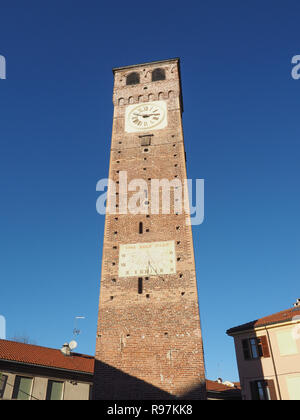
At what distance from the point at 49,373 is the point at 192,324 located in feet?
31.5

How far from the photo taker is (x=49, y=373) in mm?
19188

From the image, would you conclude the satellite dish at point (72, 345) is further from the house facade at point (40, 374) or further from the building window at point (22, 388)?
the building window at point (22, 388)

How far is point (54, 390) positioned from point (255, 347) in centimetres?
1241

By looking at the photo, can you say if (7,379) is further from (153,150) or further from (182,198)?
(153,150)

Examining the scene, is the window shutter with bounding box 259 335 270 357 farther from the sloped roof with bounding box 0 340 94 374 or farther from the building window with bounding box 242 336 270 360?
the sloped roof with bounding box 0 340 94 374

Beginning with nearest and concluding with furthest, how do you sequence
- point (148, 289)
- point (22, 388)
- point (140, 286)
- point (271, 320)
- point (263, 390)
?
point (148, 289) → point (140, 286) → point (22, 388) → point (263, 390) → point (271, 320)

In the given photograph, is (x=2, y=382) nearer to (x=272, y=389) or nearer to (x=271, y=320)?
(x=272, y=389)

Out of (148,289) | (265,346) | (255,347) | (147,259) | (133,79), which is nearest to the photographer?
(148,289)

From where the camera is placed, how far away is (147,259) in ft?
56.9

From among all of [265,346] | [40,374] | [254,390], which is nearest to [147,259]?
[40,374]

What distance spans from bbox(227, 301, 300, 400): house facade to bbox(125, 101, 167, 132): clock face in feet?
48.3

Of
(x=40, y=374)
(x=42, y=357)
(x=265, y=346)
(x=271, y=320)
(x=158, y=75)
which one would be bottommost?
(x=40, y=374)

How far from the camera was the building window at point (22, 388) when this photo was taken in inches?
687

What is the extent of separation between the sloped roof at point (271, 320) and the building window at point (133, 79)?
1951cm
